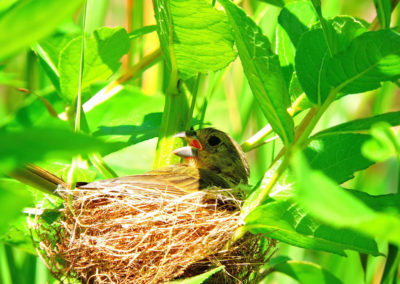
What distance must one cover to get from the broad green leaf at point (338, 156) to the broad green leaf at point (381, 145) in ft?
1.84

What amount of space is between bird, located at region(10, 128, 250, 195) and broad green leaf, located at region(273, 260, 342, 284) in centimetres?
37

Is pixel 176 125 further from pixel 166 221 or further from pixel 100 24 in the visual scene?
pixel 100 24

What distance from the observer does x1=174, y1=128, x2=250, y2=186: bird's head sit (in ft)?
6.63

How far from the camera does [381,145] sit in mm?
428

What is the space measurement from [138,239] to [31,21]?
105 centimetres

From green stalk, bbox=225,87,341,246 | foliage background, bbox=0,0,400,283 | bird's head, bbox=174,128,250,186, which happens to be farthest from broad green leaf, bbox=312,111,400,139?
bird's head, bbox=174,128,250,186

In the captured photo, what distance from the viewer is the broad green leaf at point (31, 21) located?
0.30 m

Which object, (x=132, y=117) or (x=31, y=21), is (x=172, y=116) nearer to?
(x=132, y=117)

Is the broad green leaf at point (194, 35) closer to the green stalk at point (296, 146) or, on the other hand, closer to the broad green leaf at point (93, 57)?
the broad green leaf at point (93, 57)

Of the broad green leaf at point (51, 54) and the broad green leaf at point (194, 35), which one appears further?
the broad green leaf at point (51, 54)

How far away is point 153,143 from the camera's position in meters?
1.78

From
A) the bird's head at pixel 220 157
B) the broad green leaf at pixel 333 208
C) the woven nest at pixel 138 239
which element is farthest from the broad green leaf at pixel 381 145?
the bird's head at pixel 220 157

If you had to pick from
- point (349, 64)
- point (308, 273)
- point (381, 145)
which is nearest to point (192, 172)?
point (308, 273)

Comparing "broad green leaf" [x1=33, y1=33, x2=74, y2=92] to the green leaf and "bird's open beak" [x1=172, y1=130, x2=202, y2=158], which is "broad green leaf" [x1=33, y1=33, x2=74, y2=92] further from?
the green leaf
